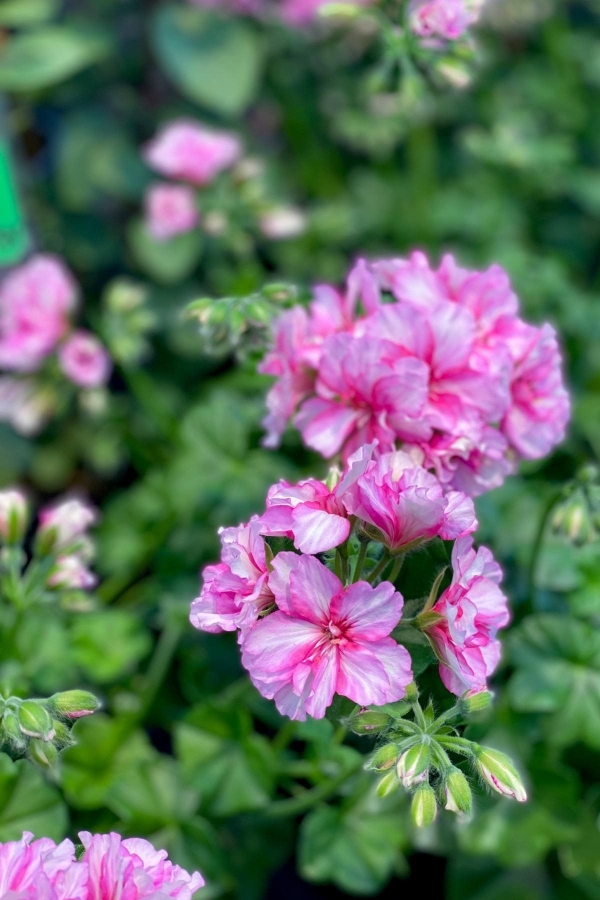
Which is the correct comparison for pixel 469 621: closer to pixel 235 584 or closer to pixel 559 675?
pixel 235 584

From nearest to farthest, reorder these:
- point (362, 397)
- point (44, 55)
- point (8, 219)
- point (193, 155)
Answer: point (362, 397), point (8, 219), point (193, 155), point (44, 55)

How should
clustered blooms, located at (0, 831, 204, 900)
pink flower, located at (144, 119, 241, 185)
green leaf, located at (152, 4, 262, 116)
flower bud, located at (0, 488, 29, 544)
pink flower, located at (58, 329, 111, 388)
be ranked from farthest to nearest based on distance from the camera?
green leaf, located at (152, 4, 262, 116)
pink flower, located at (144, 119, 241, 185)
pink flower, located at (58, 329, 111, 388)
flower bud, located at (0, 488, 29, 544)
clustered blooms, located at (0, 831, 204, 900)

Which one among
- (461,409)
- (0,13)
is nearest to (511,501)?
(461,409)

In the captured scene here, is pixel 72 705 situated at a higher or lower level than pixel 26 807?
higher

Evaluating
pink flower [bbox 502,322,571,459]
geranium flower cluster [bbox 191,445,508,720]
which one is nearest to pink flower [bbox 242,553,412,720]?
geranium flower cluster [bbox 191,445,508,720]

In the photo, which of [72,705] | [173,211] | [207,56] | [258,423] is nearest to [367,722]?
[72,705]

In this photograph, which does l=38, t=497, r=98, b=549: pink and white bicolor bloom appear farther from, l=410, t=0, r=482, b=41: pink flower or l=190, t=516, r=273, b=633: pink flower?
l=410, t=0, r=482, b=41: pink flower
